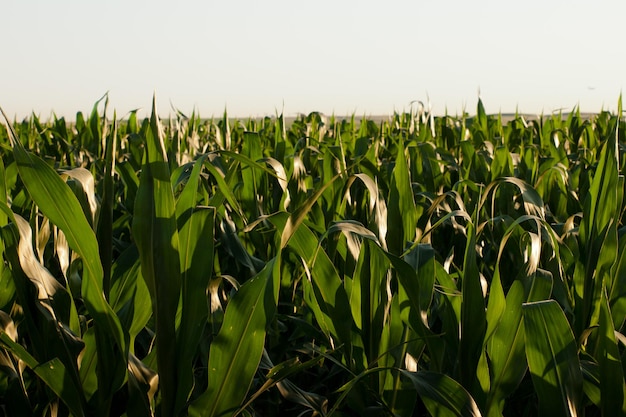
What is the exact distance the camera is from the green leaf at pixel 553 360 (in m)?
0.99

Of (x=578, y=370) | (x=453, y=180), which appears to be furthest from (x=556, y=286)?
(x=453, y=180)

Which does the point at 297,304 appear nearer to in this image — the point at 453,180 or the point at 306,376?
the point at 306,376

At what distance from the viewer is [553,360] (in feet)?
3.30

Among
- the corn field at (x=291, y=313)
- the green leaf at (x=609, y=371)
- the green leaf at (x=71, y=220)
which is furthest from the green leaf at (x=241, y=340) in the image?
the green leaf at (x=609, y=371)

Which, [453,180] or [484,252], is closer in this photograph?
[484,252]

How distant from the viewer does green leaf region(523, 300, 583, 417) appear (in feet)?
3.24

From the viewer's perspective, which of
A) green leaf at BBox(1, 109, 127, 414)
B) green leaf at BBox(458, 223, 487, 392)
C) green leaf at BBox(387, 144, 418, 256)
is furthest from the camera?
green leaf at BBox(387, 144, 418, 256)

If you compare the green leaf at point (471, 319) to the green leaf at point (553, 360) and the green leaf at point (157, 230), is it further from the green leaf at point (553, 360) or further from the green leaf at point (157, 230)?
the green leaf at point (157, 230)

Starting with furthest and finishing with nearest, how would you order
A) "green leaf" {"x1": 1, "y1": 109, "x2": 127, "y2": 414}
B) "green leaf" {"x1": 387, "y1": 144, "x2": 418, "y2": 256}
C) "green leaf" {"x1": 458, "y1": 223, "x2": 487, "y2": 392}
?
"green leaf" {"x1": 387, "y1": 144, "x2": 418, "y2": 256} → "green leaf" {"x1": 458, "y1": 223, "x2": 487, "y2": 392} → "green leaf" {"x1": 1, "y1": 109, "x2": 127, "y2": 414}

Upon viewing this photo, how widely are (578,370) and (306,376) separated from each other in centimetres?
78

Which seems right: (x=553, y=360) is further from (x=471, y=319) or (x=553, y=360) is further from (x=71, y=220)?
(x=71, y=220)

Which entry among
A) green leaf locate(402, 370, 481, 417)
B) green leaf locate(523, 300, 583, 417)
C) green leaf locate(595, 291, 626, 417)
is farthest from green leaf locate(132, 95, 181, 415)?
green leaf locate(595, 291, 626, 417)

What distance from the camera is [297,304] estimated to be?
171 centimetres

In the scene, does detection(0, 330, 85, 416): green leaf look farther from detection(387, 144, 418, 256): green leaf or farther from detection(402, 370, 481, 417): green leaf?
detection(387, 144, 418, 256): green leaf
